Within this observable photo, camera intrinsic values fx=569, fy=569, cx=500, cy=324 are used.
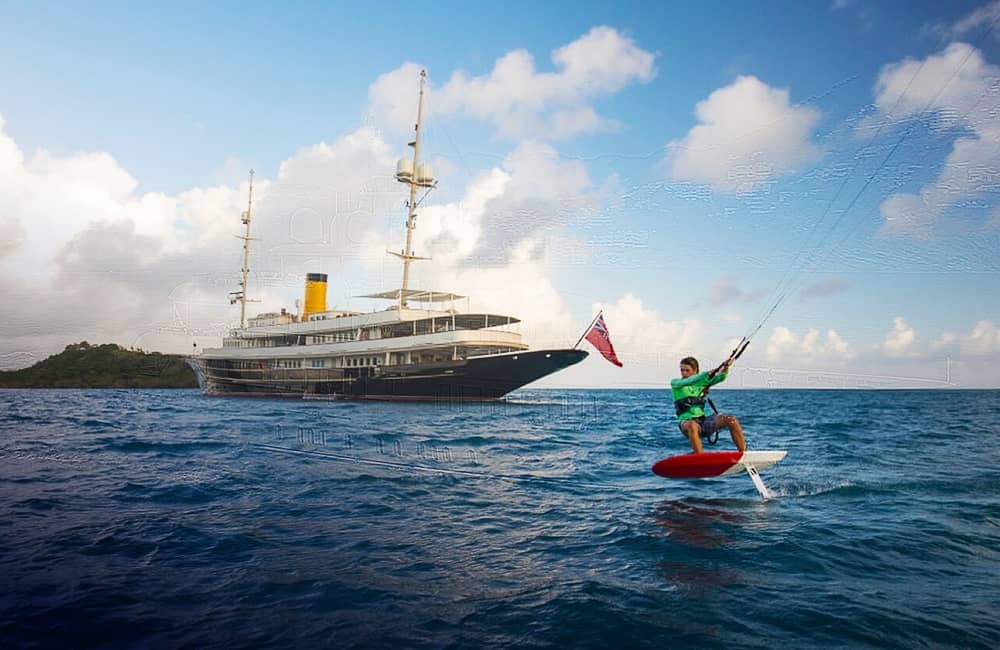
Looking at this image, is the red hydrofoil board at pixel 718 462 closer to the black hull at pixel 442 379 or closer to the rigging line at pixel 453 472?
the rigging line at pixel 453 472

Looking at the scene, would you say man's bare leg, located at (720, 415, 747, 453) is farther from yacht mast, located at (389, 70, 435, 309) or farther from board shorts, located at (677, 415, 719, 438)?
yacht mast, located at (389, 70, 435, 309)

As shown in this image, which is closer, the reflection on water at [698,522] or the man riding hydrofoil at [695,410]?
the reflection on water at [698,522]

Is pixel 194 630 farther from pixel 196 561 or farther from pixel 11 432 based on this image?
pixel 11 432

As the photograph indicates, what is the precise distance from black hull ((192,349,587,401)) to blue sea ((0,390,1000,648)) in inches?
1145

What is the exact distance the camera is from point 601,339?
15.6 m

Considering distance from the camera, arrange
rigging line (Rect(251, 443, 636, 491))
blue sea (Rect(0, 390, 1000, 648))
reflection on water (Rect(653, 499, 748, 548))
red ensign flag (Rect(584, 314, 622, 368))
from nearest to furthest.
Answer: blue sea (Rect(0, 390, 1000, 648)), reflection on water (Rect(653, 499, 748, 548)), rigging line (Rect(251, 443, 636, 491)), red ensign flag (Rect(584, 314, 622, 368))

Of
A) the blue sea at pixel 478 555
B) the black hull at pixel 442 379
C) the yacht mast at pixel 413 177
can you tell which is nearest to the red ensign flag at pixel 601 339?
the blue sea at pixel 478 555

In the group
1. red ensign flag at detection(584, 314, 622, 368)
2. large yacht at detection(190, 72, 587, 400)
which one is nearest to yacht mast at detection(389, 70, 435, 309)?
large yacht at detection(190, 72, 587, 400)

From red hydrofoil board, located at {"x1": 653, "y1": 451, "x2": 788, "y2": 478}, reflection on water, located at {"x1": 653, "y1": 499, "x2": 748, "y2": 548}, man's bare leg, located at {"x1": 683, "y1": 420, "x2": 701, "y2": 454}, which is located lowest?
reflection on water, located at {"x1": 653, "y1": 499, "x2": 748, "y2": 548}

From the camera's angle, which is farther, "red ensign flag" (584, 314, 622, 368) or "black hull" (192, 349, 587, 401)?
"black hull" (192, 349, 587, 401)

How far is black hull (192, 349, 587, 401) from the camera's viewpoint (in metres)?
43.2

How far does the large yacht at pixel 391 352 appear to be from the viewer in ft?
145

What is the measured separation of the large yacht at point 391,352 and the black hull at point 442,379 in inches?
3.3

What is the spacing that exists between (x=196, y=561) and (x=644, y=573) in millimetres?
4950
